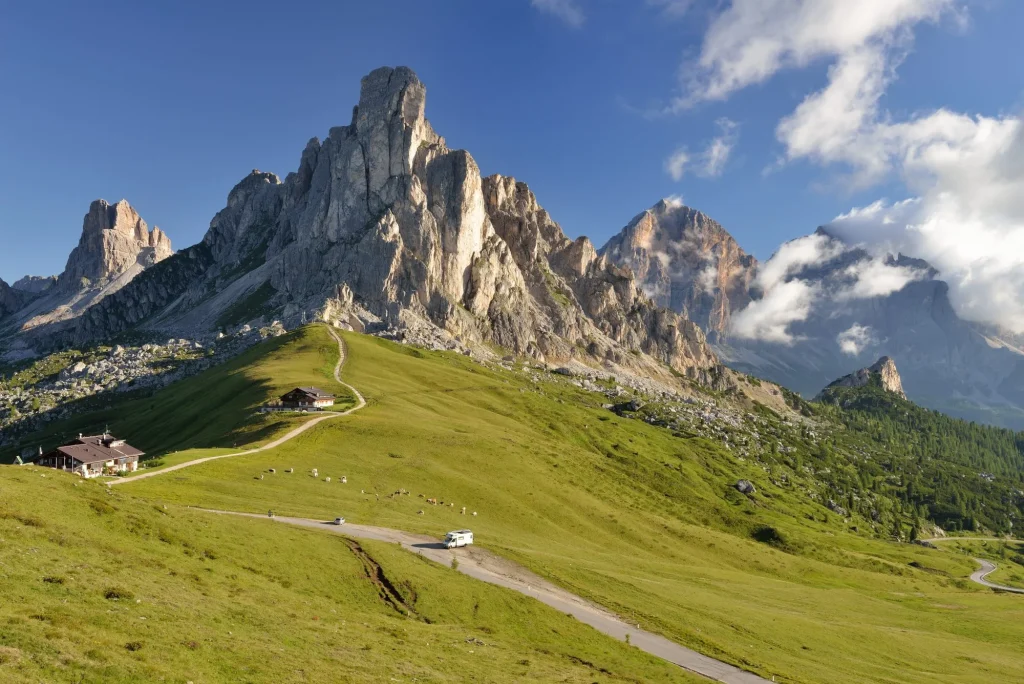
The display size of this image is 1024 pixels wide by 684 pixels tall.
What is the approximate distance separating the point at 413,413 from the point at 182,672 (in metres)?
112

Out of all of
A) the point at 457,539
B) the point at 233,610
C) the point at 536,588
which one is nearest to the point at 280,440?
the point at 457,539

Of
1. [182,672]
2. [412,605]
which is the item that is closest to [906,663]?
[412,605]

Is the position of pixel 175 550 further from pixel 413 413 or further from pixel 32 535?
pixel 413 413

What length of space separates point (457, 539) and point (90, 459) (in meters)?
56.7

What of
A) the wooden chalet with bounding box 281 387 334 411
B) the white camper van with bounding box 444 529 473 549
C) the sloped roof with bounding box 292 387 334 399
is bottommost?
the white camper van with bounding box 444 529 473 549

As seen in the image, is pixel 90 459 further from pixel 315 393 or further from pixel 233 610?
pixel 233 610

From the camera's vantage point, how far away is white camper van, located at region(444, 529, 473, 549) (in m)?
66.5

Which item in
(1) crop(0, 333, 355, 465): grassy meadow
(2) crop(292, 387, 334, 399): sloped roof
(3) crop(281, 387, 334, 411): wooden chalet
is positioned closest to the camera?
(1) crop(0, 333, 355, 465): grassy meadow

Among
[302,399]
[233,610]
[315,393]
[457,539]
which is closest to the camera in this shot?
[233,610]

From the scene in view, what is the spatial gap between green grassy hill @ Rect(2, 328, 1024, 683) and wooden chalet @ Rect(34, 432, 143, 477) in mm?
16275

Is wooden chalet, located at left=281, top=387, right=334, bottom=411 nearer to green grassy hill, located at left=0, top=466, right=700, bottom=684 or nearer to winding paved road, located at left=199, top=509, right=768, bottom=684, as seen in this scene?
winding paved road, located at left=199, top=509, right=768, bottom=684

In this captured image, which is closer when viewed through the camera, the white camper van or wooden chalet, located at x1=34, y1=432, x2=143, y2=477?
the white camper van

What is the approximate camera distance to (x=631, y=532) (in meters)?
110

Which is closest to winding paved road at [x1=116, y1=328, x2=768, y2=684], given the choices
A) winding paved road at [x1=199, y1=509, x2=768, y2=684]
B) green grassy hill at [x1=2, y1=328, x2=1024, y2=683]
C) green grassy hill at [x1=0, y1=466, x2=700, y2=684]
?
winding paved road at [x1=199, y1=509, x2=768, y2=684]
